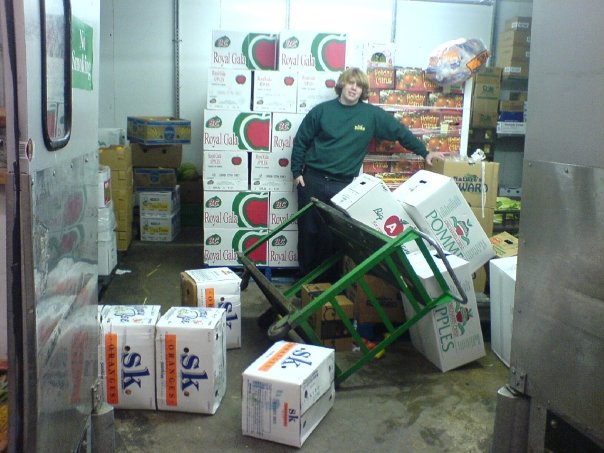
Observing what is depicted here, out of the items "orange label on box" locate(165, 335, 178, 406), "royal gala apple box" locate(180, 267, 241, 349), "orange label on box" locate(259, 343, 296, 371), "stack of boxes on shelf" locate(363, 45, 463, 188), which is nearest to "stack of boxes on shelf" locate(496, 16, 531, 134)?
"stack of boxes on shelf" locate(363, 45, 463, 188)

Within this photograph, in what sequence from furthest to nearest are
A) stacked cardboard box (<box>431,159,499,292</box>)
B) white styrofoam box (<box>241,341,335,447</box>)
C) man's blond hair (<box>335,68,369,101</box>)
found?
man's blond hair (<box>335,68,369,101</box>)
stacked cardboard box (<box>431,159,499,292</box>)
white styrofoam box (<box>241,341,335,447</box>)

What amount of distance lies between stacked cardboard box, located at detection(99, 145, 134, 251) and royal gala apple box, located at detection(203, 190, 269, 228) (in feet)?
3.20

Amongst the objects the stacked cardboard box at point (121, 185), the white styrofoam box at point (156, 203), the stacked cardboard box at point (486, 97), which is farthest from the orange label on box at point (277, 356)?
the stacked cardboard box at point (486, 97)

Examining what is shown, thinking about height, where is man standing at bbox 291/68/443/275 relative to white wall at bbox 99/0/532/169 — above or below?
below

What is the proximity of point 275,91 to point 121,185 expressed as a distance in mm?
1677

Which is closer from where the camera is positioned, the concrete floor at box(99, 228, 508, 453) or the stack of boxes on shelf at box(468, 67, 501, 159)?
the concrete floor at box(99, 228, 508, 453)

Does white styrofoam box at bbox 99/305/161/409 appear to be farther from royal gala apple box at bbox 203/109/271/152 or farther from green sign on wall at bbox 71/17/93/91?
royal gala apple box at bbox 203/109/271/152

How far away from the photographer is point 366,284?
3.43 metres

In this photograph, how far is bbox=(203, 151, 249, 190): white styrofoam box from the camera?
4.91 meters

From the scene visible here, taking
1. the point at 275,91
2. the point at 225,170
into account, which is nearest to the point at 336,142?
the point at 275,91

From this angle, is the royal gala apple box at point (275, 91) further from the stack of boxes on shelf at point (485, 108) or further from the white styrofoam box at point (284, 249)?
the stack of boxes on shelf at point (485, 108)

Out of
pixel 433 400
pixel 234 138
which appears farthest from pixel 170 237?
pixel 433 400

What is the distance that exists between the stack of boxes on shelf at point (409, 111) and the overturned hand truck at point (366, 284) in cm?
130

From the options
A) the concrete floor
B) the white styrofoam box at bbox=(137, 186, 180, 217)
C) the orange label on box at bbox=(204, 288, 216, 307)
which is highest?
the white styrofoam box at bbox=(137, 186, 180, 217)
